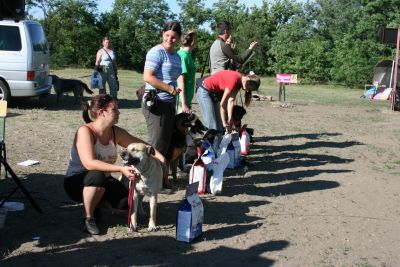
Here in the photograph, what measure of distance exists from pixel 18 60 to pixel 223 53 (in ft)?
17.7

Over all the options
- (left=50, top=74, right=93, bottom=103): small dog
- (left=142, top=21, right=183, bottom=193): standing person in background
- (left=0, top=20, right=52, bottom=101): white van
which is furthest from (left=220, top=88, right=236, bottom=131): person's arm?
(left=50, top=74, right=93, bottom=103): small dog

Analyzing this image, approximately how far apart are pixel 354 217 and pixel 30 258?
3.20m

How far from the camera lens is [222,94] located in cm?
657

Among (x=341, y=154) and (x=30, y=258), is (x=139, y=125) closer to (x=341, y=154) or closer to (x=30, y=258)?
(x=341, y=154)

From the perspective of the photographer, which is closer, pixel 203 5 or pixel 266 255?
pixel 266 255

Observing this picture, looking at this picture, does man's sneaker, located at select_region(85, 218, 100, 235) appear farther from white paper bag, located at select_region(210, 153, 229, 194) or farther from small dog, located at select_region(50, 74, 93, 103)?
small dog, located at select_region(50, 74, 93, 103)

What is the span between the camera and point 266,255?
4004 mm

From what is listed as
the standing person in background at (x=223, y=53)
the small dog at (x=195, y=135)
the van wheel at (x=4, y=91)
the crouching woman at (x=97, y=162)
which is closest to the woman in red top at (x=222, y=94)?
the small dog at (x=195, y=135)

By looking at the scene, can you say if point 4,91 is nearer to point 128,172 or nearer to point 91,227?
point 91,227

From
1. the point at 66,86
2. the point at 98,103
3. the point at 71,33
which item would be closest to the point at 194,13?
the point at 71,33

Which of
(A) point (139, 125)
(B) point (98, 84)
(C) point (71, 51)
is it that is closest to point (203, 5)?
(C) point (71, 51)

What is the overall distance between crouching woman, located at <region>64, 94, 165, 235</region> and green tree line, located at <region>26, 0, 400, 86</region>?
978 inches

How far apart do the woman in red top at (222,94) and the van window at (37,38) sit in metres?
5.72

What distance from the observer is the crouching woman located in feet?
13.3
